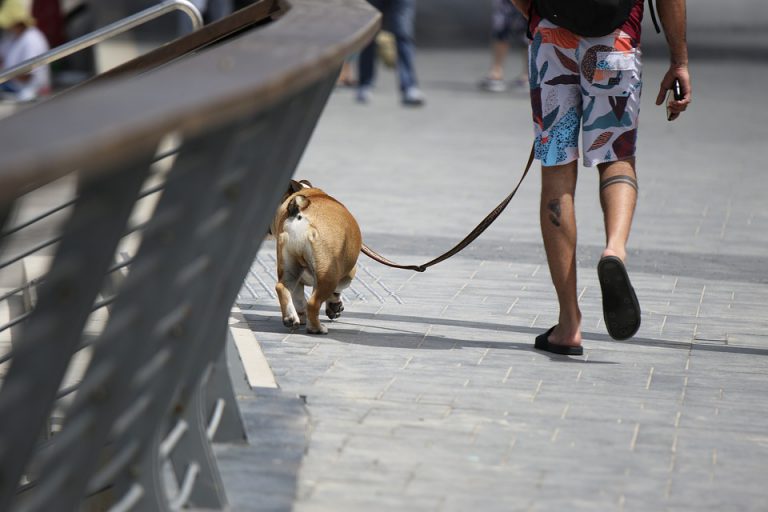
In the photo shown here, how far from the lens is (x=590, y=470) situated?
3.86 metres

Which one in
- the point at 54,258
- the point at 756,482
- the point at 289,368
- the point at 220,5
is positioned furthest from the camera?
the point at 220,5

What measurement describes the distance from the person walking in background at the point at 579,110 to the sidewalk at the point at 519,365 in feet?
1.40

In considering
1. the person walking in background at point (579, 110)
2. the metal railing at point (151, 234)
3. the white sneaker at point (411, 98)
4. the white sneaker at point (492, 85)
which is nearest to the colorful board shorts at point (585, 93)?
the person walking in background at point (579, 110)

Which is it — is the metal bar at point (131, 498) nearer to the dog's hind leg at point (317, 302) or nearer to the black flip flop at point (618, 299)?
the black flip flop at point (618, 299)

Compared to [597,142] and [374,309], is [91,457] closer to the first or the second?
[597,142]

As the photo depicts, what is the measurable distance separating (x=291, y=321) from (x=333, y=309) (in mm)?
270

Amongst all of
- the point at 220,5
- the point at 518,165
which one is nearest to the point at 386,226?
the point at 518,165

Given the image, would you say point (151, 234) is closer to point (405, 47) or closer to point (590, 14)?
point (590, 14)

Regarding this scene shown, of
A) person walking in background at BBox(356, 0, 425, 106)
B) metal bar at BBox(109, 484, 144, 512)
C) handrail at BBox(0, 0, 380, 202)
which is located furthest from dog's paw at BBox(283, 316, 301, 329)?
person walking in background at BBox(356, 0, 425, 106)

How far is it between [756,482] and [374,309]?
102 inches

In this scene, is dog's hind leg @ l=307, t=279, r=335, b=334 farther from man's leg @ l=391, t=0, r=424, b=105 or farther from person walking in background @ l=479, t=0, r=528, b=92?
person walking in background @ l=479, t=0, r=528, b=92

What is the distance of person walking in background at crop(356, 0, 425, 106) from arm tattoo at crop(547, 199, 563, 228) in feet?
32.9

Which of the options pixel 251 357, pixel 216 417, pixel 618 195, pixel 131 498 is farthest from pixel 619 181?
pixel 131 498

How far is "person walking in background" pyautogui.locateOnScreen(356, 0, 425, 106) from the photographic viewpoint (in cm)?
1536
